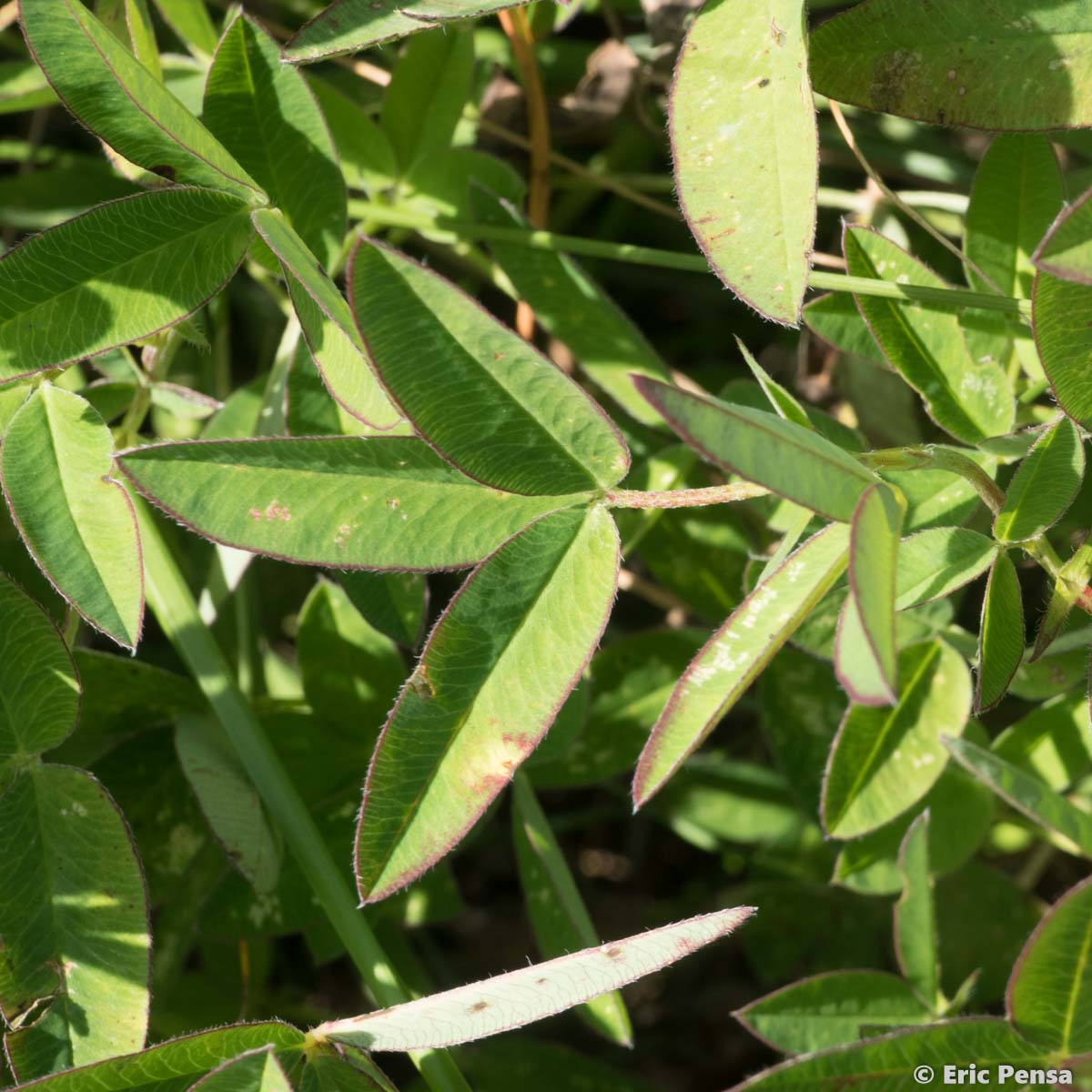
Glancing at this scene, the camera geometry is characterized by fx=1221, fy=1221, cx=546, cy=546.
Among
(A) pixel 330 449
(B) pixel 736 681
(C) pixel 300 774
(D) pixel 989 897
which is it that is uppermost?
(A) pixel 330 449

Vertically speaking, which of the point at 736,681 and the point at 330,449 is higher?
the point at 330,449

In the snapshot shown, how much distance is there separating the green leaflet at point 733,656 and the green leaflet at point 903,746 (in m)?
0.49

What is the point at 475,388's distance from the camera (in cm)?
104

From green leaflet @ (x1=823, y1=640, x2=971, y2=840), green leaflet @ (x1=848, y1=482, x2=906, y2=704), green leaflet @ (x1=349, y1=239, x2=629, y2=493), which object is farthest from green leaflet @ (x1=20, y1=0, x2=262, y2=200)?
green leaflet @ (x1=823, y1=640, x2=971, y2=840)

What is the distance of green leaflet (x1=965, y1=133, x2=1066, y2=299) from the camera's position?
4.33 ft

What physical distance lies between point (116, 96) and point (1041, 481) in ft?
2.85

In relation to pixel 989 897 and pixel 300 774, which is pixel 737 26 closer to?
pixel 300 774

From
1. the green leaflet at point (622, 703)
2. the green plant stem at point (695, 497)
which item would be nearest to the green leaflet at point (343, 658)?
the green leaflet at point (622, 703)

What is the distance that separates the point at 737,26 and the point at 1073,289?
1.24 ft

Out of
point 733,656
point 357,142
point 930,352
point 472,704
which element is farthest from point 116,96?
point 930,352

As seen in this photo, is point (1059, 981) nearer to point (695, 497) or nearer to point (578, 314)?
point (695, 497)

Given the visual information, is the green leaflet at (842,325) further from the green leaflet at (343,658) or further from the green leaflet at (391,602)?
the green leaflet at (343,658)

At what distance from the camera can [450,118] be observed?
1550mm

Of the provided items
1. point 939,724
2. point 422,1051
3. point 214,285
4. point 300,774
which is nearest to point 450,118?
point 214,285
